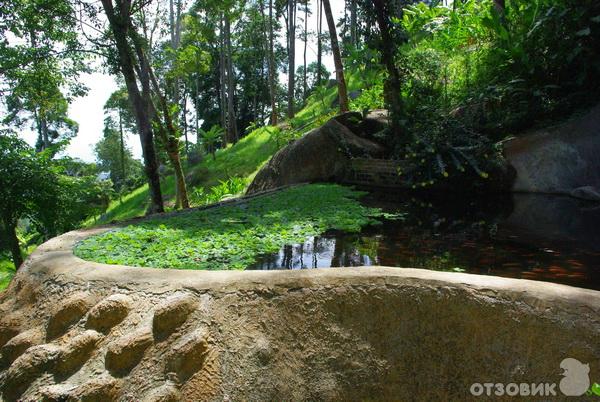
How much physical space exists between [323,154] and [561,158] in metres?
4.62

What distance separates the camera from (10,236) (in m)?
9.73

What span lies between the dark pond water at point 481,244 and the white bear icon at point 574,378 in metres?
1.33

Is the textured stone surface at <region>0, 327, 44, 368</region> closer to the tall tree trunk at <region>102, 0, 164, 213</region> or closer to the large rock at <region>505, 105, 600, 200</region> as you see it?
the tall tree trunk at <region>102, 0, 164, 213</region>

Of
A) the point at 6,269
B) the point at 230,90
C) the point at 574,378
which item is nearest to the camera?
the point at 574,378

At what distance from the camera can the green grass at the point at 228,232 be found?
15.0 feet

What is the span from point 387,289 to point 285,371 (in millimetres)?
823

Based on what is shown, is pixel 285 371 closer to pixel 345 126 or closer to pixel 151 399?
pixel 151 399

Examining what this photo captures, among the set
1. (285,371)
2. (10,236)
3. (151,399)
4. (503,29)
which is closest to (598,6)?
(503,29)

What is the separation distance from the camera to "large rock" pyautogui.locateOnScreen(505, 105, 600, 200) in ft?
24.1

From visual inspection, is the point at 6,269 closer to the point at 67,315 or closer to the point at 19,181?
the point at 19,181

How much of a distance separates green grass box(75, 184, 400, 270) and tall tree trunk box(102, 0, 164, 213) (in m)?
2.84

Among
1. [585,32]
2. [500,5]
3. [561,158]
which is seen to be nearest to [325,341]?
[561,158]

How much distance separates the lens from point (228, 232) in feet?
18.7

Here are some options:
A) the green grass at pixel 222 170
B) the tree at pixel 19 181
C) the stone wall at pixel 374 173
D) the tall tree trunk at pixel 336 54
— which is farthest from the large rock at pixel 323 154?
the green grass at pixel 222 170
